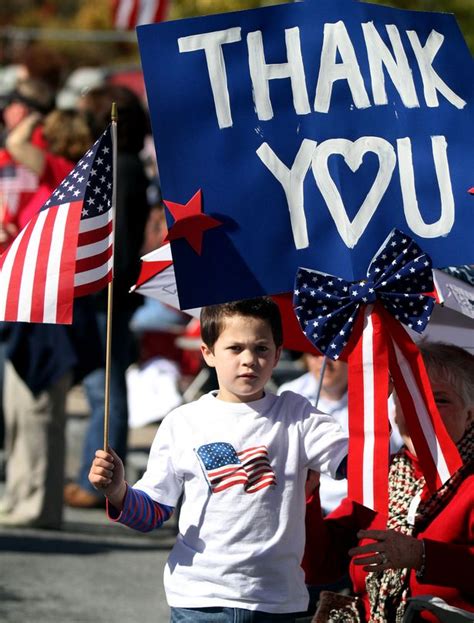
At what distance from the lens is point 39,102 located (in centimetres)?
833

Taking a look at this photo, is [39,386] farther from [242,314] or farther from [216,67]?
[216,67]

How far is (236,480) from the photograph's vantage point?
11.9 ft

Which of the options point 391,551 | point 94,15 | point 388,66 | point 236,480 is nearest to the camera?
point 391,551

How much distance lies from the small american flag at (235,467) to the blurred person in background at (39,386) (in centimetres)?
347

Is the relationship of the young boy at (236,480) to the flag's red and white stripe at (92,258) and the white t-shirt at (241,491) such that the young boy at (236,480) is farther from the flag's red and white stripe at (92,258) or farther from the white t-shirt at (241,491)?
the flag's red and white stripe at (92,258)

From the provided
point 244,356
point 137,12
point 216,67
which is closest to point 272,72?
point 216,67

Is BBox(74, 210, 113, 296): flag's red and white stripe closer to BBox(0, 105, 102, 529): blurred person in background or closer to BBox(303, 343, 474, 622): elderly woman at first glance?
BBox(303, 343, 474, 622): elderly woman

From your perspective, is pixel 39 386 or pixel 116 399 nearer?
pixel 39 386

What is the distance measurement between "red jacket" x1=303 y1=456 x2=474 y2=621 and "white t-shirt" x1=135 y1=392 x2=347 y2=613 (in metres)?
0.20

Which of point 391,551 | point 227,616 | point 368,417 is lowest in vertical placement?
point 227,616

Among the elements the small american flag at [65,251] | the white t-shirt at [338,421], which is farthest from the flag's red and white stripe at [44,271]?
the white t-shirt at [338,421]

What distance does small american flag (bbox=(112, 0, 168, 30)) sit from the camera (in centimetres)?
2055

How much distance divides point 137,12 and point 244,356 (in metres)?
17.7

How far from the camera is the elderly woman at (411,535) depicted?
11.7ft
